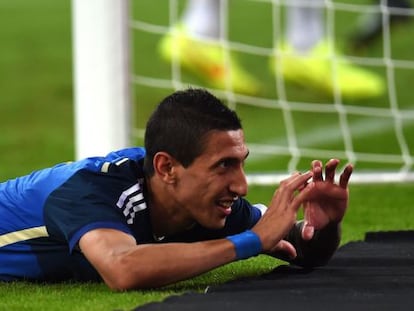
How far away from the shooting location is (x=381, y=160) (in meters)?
8.28

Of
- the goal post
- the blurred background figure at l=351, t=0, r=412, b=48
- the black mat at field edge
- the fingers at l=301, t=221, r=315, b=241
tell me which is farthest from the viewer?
the blurred background figure at l=351, t=0, r=412, b=48

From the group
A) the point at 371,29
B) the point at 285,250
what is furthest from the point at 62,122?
the point at 285,250

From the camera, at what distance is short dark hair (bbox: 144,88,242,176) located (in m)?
3.64

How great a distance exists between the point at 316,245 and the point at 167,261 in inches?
26.6

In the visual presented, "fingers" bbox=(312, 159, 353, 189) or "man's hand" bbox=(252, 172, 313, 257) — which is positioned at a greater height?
"fingers" bbox=(312, 159, 353, 189)

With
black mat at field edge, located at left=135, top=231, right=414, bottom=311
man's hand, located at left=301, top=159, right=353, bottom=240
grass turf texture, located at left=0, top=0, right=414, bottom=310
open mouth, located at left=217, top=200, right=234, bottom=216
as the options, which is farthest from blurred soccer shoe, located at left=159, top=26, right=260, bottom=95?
open mouth, located at left=217, top=200, right=234, bottom=216

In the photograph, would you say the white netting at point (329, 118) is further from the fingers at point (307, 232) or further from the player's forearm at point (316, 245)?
the fingers at point (307, 232)

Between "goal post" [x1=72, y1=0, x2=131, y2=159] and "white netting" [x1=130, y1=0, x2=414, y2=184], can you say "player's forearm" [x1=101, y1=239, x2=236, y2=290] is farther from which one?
"white netting" [x1=130, y1=0, x2=414, y2=184]

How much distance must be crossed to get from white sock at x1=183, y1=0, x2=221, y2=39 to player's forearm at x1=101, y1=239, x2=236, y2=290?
4.85m

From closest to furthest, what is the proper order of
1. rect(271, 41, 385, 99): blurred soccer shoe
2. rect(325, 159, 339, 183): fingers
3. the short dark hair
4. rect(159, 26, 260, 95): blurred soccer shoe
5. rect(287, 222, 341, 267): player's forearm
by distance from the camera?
the short dark hair
rect(325, 159, 339, 183): fingers
rect(287, 222, 341, 267): player's forearm
rect(159, 26, 260, 95): blurred soccer shoe
rect(271, 41, 385, 99): blurred soccer shoe

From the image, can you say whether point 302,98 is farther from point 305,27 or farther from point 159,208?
point 159,208

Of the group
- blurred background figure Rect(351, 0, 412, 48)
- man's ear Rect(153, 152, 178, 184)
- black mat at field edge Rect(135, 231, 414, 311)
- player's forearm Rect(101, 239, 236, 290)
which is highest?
blurred background figure Rect(351, 0, 412, 48)

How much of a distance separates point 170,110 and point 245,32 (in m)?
9.11

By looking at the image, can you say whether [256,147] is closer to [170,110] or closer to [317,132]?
[317,132]
